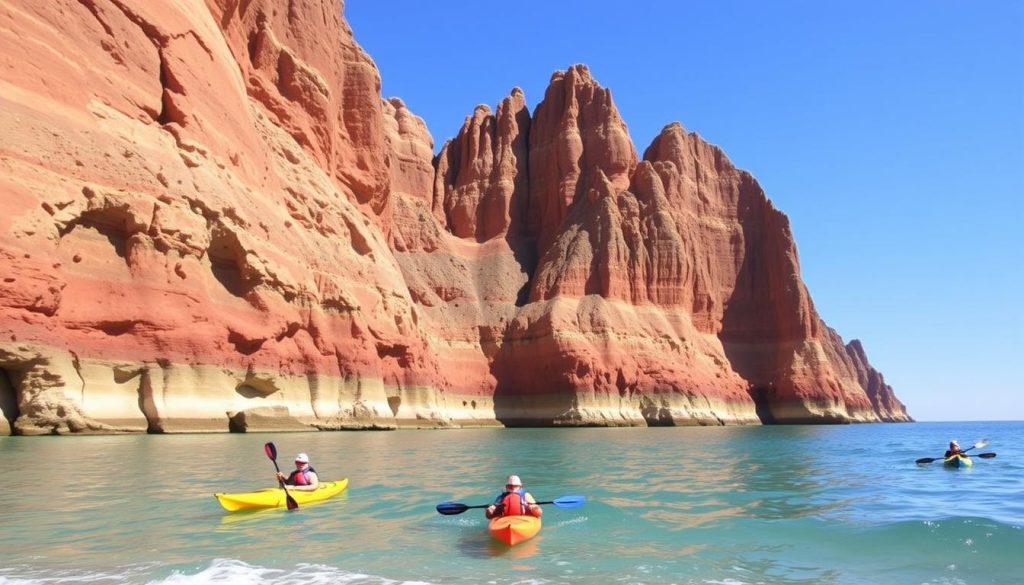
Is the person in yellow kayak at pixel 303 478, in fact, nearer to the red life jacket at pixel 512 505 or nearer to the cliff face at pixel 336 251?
the red life jacket at pixel 512 505

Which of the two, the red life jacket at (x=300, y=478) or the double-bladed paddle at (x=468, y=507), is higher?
the red life jacket at (x=300, y=478)

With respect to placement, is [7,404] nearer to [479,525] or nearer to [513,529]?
[479,525]

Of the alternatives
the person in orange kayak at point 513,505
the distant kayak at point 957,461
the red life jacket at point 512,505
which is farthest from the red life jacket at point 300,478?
the distant kayak at point 957,461

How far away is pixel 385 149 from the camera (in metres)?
62.8

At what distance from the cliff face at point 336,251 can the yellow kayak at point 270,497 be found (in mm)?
14770

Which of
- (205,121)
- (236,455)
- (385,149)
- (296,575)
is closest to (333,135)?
(385,149)

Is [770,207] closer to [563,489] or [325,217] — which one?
[325,217]

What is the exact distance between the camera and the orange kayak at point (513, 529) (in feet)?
35.3

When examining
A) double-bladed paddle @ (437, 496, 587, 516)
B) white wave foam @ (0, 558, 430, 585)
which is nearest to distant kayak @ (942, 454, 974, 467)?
double-bladed paddle @ (437, 496, 587, 516)

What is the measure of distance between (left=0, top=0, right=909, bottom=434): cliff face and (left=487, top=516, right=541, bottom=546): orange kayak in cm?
1973

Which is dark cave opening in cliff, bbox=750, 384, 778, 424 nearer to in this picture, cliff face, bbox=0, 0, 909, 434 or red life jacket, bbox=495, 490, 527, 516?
cliff face, bbox=0, 0, 909, 434

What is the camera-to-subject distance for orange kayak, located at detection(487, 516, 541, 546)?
1077 cm

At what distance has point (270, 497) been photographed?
1329cm

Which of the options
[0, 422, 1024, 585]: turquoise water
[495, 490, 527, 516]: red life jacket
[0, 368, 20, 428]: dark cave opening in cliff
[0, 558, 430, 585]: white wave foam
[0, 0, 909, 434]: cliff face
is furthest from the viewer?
[0, 0, 909, 434]: cliff face
